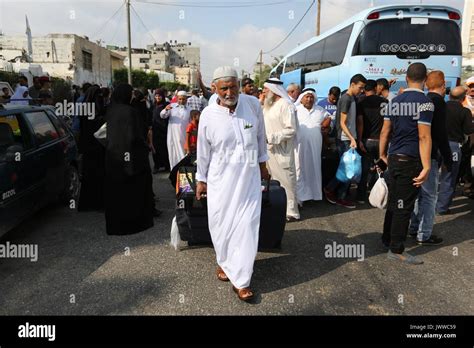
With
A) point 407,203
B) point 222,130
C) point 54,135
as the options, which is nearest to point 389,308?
point 407,203

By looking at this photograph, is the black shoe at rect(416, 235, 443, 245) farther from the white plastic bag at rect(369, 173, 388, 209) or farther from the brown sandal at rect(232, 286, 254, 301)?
the brown sandal at rect(232, 286, 254, 301)

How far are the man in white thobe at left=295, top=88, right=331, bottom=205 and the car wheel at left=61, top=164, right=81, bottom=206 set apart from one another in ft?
11.9

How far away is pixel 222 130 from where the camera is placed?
307 cm

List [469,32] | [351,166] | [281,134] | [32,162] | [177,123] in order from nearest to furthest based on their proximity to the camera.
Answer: [32,162], [281,134], [351,166], [177,123], [469,32]

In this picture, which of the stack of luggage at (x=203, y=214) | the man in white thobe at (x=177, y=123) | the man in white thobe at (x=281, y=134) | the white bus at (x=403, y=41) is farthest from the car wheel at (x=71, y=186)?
the white bus at (x=403, y=41)

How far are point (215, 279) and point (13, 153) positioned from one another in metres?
2.63

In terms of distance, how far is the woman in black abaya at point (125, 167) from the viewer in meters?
4.39

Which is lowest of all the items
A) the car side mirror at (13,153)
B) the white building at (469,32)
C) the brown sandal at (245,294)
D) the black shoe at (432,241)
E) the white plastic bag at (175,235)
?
the brown sandal at (245,294)

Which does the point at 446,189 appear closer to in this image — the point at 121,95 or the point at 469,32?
the point at 121,95

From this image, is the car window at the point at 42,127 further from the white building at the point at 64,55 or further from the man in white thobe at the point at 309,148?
the white building at the point at 64,55

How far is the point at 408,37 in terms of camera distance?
8203mm

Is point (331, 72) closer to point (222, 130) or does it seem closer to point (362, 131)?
point (362, 131)

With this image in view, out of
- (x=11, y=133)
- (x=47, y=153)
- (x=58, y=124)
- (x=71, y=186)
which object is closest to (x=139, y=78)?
(x=58, y=124)

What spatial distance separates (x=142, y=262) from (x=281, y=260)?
150cm
